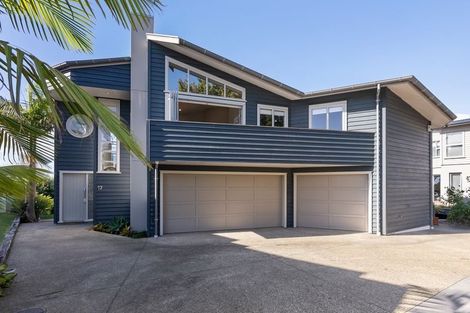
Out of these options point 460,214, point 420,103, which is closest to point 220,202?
point 420,103

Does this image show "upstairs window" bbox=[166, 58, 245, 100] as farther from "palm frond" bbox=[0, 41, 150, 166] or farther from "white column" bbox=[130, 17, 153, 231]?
"palm frond" bbox=[0, 41, 150, 166]

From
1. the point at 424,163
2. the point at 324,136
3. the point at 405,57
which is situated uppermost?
the point at 405,57

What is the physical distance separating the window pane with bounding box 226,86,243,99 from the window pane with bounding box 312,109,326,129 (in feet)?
9.34

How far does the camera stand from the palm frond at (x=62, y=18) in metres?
1.66

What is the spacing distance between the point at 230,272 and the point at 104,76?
9.31 m

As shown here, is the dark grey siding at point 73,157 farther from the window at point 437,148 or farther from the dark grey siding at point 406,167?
the window at point 437,148

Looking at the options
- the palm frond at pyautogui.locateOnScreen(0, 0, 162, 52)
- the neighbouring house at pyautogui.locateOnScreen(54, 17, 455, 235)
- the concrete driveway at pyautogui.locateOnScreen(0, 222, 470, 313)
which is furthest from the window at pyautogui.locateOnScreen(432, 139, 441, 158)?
the palm frond at pyautogui.locateOnScreen(0, 0, 162, 52)

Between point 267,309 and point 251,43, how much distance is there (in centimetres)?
1151

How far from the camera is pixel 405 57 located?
13219mm

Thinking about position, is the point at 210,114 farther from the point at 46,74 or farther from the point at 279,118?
the point at 46,74

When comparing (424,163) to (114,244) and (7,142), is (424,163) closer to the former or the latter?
(114,244)

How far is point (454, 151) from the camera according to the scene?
2017cm

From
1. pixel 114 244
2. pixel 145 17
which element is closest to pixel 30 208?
pixel 114 244

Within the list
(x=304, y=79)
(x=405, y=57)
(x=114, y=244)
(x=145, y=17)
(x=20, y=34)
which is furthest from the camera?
(x=304, y=79)
